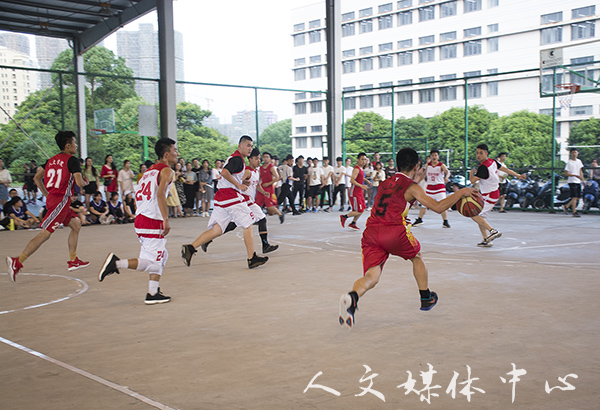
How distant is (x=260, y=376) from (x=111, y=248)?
7957 millimetres

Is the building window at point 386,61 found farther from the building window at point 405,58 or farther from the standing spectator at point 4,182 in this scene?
the standing spectator at point 4,182

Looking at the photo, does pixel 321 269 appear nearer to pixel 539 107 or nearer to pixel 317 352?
pixel 317 352

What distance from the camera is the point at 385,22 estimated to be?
9906cm

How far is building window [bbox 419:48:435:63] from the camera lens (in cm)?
9344

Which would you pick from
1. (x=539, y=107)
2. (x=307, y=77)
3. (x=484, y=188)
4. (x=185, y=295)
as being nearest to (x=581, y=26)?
(x=539, y=107)

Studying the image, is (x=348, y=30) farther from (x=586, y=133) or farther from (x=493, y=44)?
(x=586, y=133)

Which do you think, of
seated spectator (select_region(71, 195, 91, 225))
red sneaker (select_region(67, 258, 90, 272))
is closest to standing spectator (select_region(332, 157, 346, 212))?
seated spectator (select_region(71, 195, 91, 225))

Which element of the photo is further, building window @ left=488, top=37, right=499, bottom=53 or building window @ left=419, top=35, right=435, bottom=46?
building window @ left=419, top=35, right=435, bottom=46

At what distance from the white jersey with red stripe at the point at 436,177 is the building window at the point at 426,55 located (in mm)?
85694

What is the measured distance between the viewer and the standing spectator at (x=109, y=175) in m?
16.8

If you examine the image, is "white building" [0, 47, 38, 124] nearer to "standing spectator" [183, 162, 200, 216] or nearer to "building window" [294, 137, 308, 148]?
"standing spectator" [183, 162, 200, 216]

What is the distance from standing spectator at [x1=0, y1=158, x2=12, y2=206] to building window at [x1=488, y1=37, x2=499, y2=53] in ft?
271

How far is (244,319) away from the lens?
18.2 feet

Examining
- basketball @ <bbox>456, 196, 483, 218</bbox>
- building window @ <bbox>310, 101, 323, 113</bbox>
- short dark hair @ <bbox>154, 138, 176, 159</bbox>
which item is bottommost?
basketball @ <bbox>456, 196, 483, 218</bbox>
